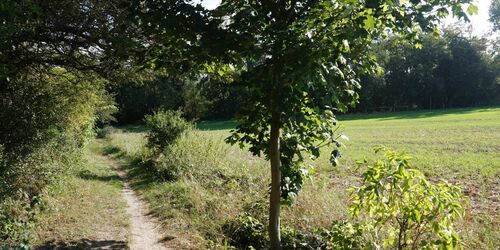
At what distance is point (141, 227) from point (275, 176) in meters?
4.00

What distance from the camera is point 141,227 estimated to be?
25.0ft

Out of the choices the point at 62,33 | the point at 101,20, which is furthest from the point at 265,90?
the point at 62,33

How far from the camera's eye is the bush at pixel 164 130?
52.9ft

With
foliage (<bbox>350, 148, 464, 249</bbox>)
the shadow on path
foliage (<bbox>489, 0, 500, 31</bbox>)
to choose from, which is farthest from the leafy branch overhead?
foliage (<bbox>489, 0, 500, 31</bbox>)

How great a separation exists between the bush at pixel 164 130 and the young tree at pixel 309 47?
1182 cm

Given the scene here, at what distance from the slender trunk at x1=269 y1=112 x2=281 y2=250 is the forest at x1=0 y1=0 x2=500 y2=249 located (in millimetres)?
20

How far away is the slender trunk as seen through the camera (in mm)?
4621

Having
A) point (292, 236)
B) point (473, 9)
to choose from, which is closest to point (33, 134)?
point (292, 236)

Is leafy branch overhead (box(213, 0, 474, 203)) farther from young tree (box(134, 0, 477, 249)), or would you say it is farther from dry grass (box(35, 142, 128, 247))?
dry grass (box(35, 142, 128, 247))

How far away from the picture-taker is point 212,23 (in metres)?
4.01

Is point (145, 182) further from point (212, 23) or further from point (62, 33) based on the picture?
point (212, 23)

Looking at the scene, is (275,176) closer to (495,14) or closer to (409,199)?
(409,199)

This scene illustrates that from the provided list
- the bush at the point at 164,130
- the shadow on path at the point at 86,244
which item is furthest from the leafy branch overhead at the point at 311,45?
the bush at the point at 164,130

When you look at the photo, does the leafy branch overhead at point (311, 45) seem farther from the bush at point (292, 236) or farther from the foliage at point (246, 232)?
the foliage at point (246, 232)
